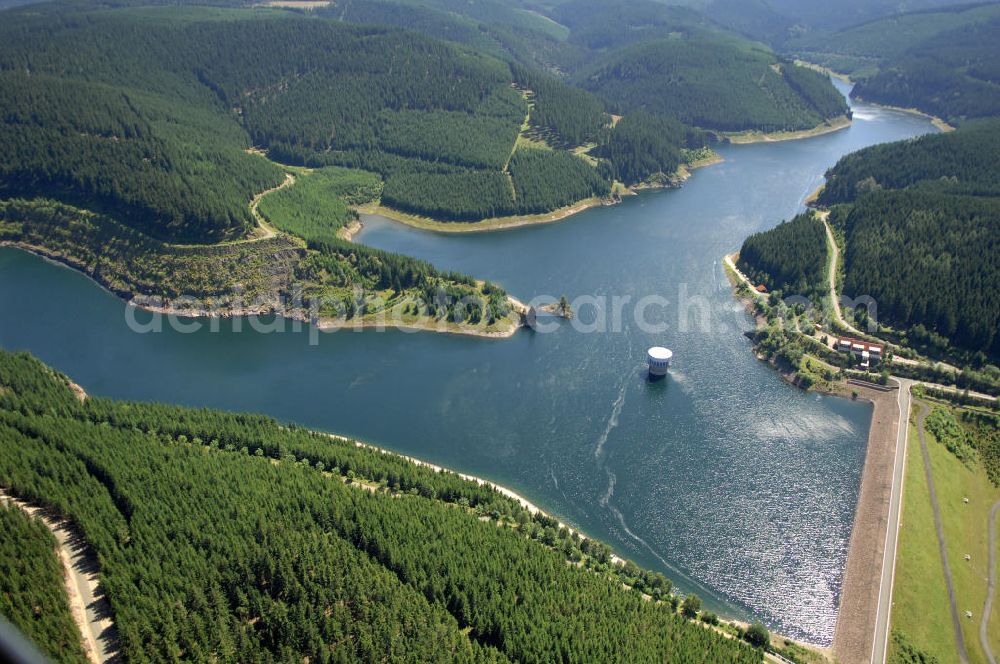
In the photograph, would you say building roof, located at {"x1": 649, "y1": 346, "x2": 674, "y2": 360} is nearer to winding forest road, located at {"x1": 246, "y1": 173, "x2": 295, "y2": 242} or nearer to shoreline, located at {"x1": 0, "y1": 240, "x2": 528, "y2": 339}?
shoreline, located at {"x1": 0, "y1": 240, "x2": 528, "y2": 339}

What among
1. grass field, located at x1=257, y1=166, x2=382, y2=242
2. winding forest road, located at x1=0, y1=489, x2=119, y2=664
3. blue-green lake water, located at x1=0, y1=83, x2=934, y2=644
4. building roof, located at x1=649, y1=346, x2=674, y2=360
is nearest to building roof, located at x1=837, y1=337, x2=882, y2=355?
blue-green lake water, located at x1=0, y1=83, x2=934, y2=644

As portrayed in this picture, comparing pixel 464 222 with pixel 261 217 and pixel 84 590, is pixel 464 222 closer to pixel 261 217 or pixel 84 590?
pixel 261 217

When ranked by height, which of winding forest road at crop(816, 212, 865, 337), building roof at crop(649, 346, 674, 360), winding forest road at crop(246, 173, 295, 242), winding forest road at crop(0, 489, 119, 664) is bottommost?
winding forest road at crop(0, 489, 119, 664)

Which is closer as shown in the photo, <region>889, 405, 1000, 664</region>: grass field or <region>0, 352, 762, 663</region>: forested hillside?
<region>0, 352, 762, 663</region>: forested hillside

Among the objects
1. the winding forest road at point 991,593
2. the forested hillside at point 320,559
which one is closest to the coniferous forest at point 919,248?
the winding forest road at point 991,593

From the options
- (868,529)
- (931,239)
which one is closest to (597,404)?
(868,529)

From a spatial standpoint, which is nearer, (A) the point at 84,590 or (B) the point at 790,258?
(A) the point at 84,590
